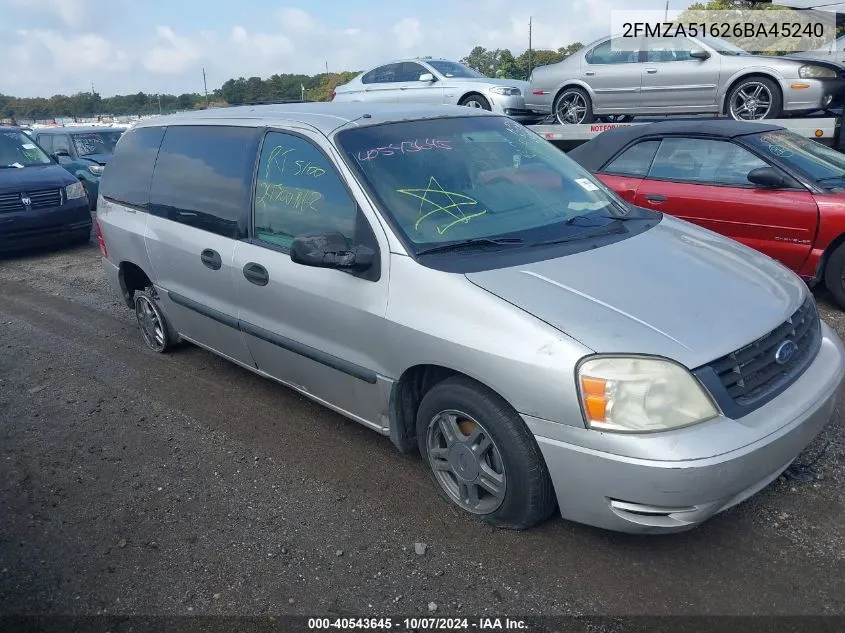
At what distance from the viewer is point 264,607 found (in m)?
2.74

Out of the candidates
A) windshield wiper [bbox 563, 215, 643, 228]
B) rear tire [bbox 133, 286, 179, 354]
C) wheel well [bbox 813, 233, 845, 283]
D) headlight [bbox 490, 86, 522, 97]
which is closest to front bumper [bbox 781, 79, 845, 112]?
wheel well [bbox 813, 233, 845, 283]

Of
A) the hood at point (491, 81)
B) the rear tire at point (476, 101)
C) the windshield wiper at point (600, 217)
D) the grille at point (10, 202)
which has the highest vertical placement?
the hood at point (491, 81)

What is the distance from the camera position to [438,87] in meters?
12.1

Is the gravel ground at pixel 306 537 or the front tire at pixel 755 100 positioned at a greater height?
the front tire at pixel 755 100

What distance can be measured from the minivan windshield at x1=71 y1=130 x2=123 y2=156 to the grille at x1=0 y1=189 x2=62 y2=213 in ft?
16.4

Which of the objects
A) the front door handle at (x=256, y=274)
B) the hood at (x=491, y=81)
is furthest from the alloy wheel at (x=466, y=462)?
the hood at (x=491, y=81)

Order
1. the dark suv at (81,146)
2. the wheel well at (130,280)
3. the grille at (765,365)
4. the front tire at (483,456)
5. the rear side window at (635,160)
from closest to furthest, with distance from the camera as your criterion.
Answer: the grille at (765,365) → the front tire at (483,456) → the wheel well at (130,280) → the rear side window at (635,160) → the dark suv at (81,146)

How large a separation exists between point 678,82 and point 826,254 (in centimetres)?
436

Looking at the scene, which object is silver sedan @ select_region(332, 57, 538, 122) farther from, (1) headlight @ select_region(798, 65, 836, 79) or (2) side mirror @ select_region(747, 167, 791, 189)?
(2) side mirror @ select_region(747, 167, 791, 189)

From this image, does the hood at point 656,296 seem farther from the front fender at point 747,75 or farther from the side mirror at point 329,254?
the front fender at point 747,75

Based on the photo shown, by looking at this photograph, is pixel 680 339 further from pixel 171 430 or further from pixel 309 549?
pixel 171 430

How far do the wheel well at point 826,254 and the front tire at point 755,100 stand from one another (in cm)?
332

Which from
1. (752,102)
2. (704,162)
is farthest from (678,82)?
(704,162)

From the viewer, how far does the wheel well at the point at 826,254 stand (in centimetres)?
554
